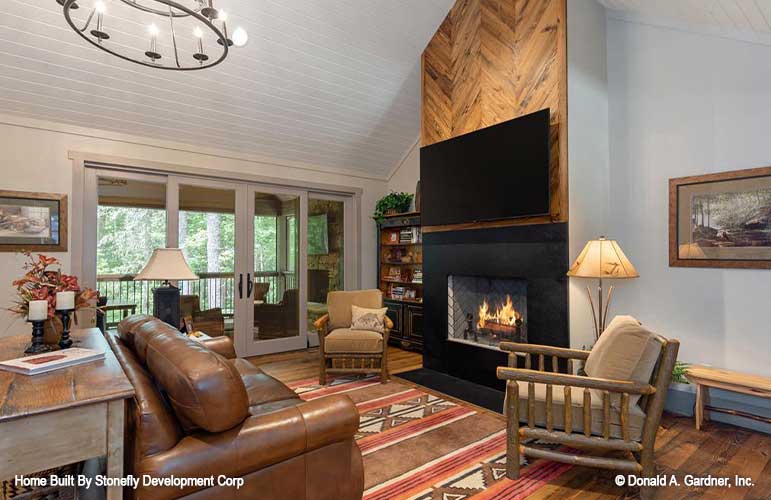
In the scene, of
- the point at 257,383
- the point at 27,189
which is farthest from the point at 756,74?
the point at 27,189

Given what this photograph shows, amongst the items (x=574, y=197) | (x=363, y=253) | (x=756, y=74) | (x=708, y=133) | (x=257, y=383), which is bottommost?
(x=257, y=383)

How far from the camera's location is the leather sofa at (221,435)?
1397 mm

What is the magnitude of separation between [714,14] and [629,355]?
9.13 feet

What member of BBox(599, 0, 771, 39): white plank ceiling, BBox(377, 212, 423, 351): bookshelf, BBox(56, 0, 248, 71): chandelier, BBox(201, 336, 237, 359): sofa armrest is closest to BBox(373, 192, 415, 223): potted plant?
BBox(377, 212, 423, 351): bookshelf

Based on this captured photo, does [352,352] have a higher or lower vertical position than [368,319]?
lower

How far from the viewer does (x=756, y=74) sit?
309 centimetres

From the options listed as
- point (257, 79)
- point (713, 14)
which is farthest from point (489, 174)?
point (257, 79)

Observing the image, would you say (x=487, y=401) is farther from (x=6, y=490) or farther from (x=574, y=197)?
(x=6, y=490)

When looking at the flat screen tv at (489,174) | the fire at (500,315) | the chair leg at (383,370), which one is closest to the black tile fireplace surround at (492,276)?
the flat screen tv at (489,174)

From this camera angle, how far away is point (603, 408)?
2.23 metres

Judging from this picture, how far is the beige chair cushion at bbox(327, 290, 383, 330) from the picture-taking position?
446 cm

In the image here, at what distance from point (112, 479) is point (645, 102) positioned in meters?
4.61

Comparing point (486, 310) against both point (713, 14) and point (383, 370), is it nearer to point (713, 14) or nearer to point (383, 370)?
point (383, 370)

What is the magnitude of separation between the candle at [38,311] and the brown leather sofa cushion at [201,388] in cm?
69
